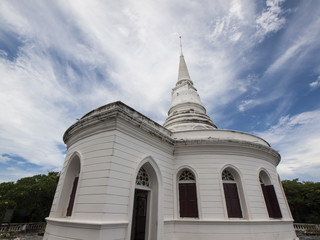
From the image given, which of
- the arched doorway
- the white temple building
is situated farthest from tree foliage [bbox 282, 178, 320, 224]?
the arched doorway

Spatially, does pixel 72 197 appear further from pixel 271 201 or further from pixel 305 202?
pixel 305 202

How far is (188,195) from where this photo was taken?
27.4ft

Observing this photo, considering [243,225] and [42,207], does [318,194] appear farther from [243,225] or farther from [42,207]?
[42,207]

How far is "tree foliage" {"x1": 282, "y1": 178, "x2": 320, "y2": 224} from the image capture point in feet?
72.9

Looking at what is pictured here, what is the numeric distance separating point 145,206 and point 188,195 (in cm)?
208

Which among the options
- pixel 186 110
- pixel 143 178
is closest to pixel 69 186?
pixel 143 178

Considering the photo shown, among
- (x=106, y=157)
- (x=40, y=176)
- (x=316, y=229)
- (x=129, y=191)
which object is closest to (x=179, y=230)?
(x=129, y=191)

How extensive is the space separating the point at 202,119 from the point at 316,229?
15.5 meters

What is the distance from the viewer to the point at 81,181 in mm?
6047

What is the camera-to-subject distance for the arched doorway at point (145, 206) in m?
6.98

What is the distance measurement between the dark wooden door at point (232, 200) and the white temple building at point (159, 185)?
0.04 m

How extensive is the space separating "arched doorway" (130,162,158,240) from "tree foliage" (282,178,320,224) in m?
24.5

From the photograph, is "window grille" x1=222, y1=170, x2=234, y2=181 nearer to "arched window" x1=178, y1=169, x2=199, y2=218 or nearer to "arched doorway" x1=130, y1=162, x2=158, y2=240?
"arched window" x1=178, y1=169, x2=199, y2=218

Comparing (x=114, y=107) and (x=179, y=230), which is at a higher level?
(x=114, y=107)
